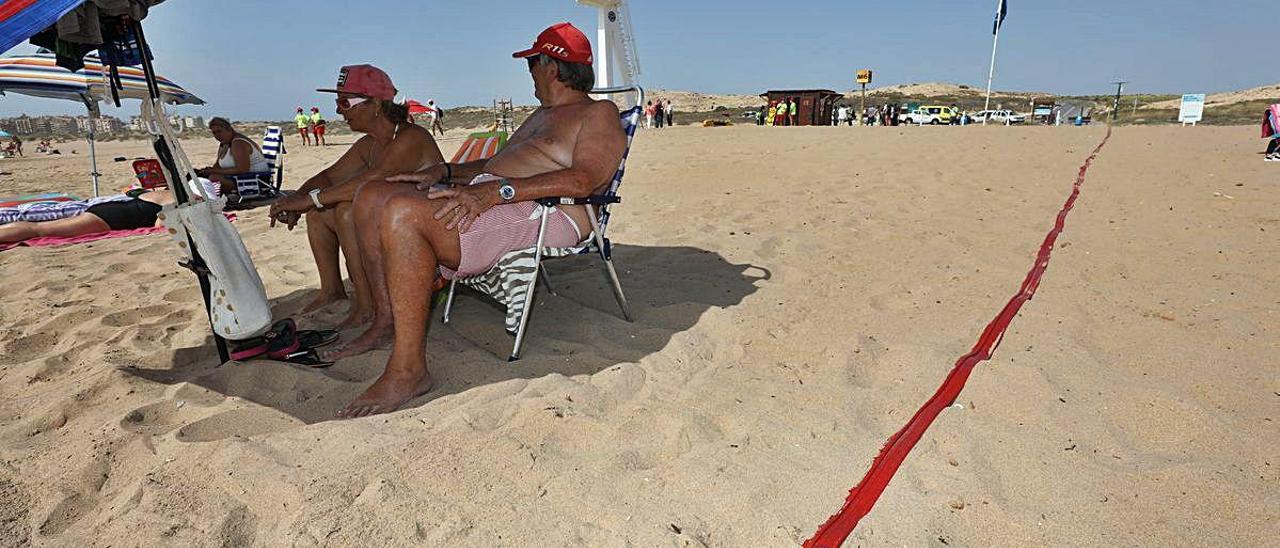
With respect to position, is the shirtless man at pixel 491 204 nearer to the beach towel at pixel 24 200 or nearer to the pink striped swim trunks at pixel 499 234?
the pink striped swim trunks at pixel 499 234

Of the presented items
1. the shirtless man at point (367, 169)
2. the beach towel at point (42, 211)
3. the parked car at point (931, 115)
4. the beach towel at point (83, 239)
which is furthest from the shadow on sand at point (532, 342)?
the parked car at point (931, 115)

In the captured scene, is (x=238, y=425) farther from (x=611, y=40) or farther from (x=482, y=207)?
(x=611, y=40)

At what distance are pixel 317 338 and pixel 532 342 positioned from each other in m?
0.91

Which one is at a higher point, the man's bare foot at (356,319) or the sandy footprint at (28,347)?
the man's bare foot at (356,319)

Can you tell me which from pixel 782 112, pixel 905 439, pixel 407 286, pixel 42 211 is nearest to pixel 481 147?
pixel 407 286

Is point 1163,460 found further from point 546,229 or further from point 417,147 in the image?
point 417,147

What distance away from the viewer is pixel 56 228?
4.99 metres

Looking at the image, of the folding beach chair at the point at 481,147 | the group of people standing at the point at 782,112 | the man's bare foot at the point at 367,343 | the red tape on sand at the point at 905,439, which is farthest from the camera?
the group of people standing at the point at 782,112

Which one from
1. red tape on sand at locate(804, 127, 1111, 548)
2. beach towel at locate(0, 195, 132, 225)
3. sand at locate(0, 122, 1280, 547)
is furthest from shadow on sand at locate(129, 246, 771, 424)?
beach towel at locate(0, 195, 132, 225)

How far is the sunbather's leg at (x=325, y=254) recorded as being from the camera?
10.2 ft

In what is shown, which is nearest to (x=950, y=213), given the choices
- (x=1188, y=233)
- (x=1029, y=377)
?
(x=1188, y=233)

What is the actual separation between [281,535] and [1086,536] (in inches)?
69.2

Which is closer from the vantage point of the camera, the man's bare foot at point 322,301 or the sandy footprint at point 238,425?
the sandy footprint at point 238,425

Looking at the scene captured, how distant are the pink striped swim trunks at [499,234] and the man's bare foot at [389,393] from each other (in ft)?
1.36
